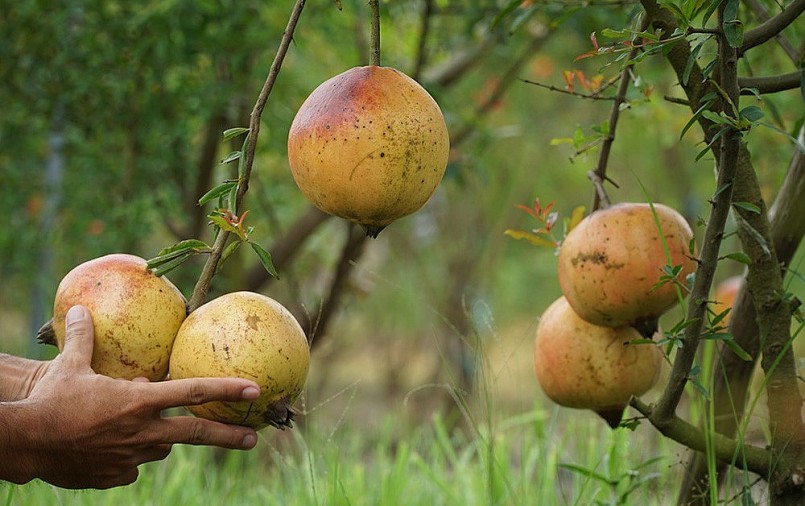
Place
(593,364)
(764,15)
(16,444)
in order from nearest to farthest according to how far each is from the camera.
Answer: (16,444) < (593,364) < (764,15)

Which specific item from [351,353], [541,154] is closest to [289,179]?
[541,154]

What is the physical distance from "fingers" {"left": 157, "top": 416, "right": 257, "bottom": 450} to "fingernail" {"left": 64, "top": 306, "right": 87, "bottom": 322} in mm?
204

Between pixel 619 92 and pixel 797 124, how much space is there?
1.44 ft

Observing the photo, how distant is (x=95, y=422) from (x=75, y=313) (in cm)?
17

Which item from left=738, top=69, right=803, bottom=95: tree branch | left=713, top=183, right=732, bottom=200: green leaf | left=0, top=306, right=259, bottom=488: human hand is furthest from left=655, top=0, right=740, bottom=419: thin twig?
left=0, top=306, right=259, bottom=488: human hand

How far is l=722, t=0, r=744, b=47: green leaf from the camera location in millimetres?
1207

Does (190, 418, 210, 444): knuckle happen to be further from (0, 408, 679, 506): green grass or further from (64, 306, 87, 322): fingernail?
(0, 408, 679, 506): green grass

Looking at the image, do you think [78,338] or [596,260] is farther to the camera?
[596,260]

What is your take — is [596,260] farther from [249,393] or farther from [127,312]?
[127,312]

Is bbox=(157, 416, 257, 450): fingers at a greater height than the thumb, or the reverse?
the thumb

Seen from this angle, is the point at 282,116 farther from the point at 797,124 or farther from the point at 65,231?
the point at 797,124

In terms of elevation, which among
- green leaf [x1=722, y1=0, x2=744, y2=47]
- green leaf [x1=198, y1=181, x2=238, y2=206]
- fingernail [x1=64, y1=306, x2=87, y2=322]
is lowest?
fingernail [x1=64, y1=306, x2=87, y2=322]

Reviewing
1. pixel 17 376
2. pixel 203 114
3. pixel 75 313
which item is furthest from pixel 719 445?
pixel 203 114

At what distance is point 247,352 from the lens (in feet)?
4.00
